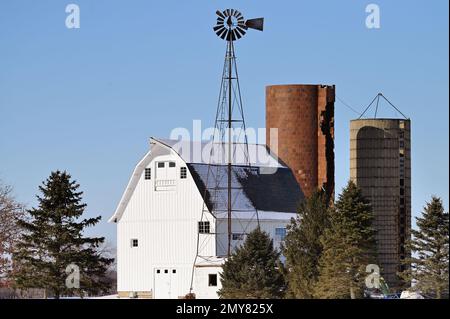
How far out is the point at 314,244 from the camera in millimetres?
52344

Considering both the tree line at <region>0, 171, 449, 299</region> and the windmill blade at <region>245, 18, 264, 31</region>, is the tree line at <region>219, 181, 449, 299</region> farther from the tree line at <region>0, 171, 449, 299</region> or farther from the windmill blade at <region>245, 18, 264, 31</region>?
the windmill blade at <region>245, 18, 264, 31</region>

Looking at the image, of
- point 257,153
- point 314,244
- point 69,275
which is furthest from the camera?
point 257,153

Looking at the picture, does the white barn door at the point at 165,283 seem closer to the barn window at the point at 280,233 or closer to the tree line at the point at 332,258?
the barn window at the point at 280,233

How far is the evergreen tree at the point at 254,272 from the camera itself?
5181 cm

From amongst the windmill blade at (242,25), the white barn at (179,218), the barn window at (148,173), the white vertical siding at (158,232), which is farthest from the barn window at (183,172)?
the windmill blade at (242,25)

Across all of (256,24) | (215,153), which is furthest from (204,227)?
(256,24)

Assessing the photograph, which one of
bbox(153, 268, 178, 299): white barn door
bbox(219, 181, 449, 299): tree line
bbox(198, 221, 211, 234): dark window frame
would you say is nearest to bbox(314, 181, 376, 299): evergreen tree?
bbox(219, 181, 449, 299): tree line

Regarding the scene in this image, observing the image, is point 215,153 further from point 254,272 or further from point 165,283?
point 254,272

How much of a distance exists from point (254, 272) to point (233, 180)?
13812 mm

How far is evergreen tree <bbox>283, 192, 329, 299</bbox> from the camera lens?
5156cm
